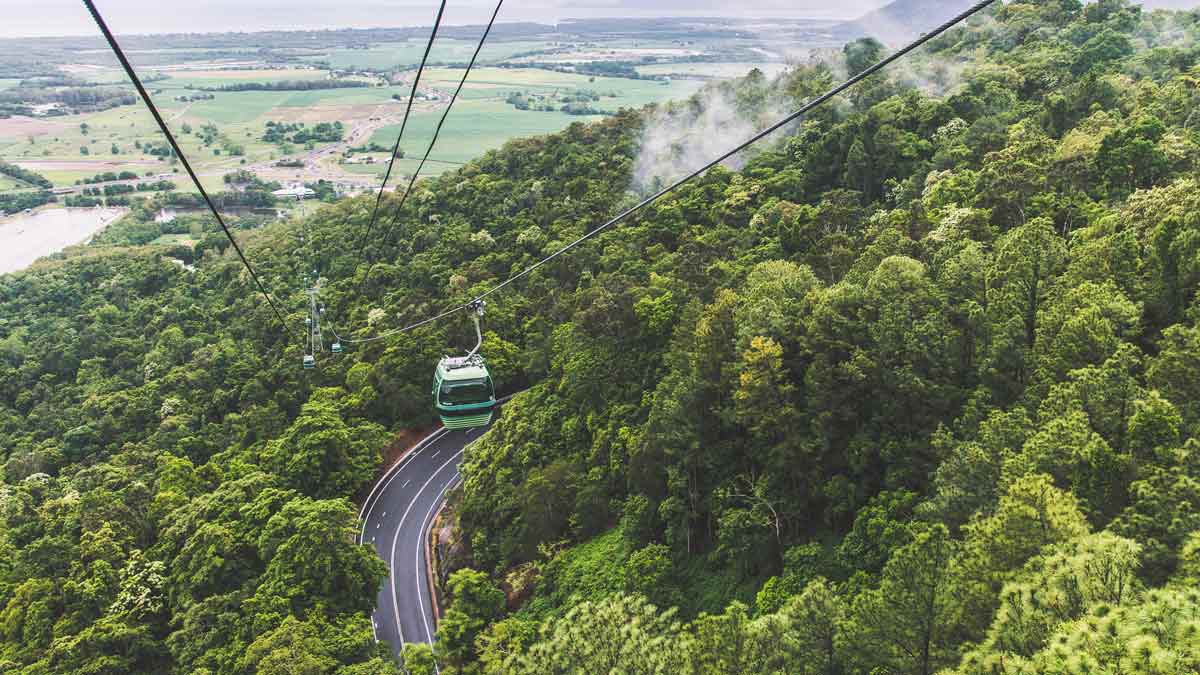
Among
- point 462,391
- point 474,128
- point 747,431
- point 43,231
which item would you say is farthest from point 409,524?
point 43,231

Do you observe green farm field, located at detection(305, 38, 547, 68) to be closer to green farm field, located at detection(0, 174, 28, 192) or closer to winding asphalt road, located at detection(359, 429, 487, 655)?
green farm field, located at detection(0, 174, 28, 192)

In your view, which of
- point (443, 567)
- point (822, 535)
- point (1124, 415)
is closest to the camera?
point (1124, 415)

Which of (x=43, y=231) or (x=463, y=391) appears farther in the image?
(x=43, y=231)

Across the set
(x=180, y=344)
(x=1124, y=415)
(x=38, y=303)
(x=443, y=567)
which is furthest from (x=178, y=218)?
(x=1124, y=415)

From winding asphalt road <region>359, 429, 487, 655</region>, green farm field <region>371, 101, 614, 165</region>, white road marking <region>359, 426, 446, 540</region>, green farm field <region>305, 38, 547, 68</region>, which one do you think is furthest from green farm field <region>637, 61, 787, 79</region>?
winding asphalt road <region>359, 429, 487, 655</region>

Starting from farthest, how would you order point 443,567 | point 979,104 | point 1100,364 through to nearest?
point 979,104 < point 443,567 < point 1100,364

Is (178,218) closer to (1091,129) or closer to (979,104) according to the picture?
(979,104)

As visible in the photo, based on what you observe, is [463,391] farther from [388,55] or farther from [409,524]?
[388,55]
